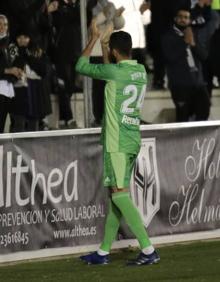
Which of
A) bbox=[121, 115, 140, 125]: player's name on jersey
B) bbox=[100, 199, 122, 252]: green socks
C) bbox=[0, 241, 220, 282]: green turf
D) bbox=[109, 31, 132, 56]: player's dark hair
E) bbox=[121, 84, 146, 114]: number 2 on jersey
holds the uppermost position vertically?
bbox=[109, 31, 132, 56]: player's dark hair

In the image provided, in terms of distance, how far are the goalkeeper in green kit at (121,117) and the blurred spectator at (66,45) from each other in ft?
11.2

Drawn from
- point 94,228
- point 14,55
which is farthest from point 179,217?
point 14,55

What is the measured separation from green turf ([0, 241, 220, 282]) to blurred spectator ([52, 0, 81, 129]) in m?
3.16

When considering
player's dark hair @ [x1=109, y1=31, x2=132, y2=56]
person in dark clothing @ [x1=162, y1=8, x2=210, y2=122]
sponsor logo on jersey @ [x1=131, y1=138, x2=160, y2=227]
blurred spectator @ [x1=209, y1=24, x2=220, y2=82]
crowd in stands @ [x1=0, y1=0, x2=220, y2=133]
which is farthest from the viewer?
blurred spectator @ [x1=209, y1=24, x2=220, y2=82]

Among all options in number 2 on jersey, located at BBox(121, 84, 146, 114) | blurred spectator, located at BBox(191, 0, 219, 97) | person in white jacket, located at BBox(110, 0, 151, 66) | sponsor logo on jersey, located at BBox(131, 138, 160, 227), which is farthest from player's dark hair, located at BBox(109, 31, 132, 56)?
blurred spectator, located at BBox(191, 0, 219, 97)

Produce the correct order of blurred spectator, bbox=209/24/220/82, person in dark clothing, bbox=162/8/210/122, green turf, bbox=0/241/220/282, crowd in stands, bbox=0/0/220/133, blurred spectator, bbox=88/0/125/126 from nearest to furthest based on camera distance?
green turf, bbox=0/241/220/282, crowd in stands, bbox=0/0/220/133, blurred spectator, bbox=88/0/125/126, person in dark clothing, bbox=162/8/210/122, blurred spectator, bbox=209/24/220/82

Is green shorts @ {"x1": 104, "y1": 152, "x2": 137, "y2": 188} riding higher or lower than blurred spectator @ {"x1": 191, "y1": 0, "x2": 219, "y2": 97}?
→ lower

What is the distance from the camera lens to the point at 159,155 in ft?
30.0

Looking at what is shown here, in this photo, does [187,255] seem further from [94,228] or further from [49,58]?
[49,58]

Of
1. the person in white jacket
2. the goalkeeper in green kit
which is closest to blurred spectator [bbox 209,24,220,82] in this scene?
the person in white jacket

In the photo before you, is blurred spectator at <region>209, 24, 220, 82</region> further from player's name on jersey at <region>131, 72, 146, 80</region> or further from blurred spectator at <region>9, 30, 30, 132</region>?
player's name on jersey at <region>131, 72, 146, 80</region>

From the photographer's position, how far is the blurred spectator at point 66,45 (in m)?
11.4

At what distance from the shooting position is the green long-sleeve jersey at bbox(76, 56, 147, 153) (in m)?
7.82

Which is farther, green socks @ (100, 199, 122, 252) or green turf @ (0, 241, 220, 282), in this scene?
→ green socks @ (100, 199, 122, 252)
